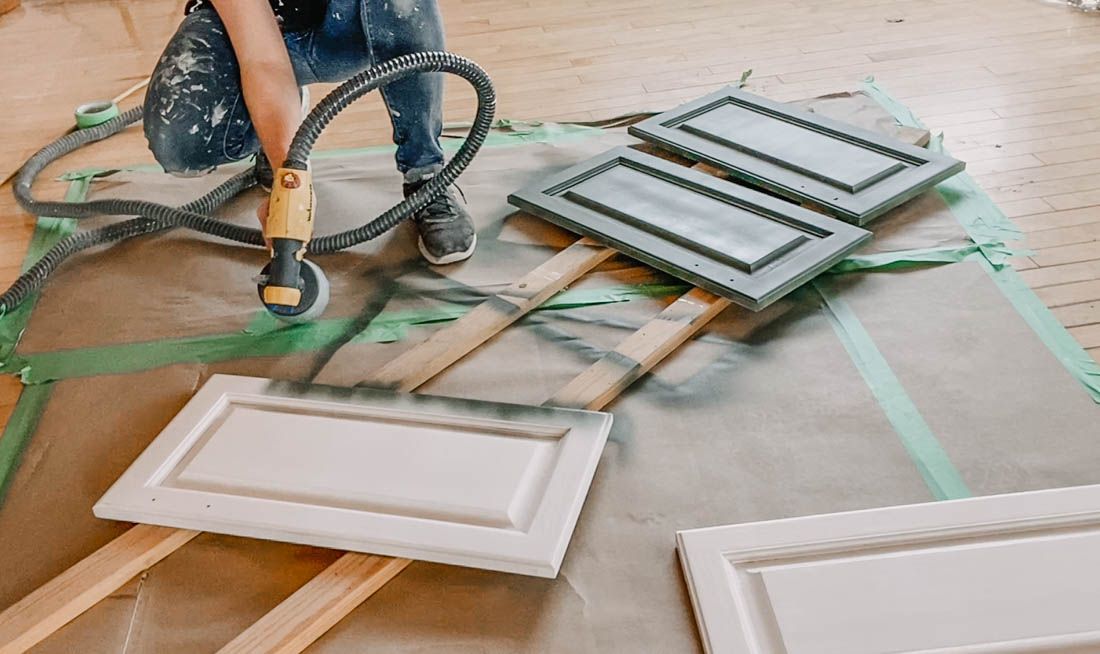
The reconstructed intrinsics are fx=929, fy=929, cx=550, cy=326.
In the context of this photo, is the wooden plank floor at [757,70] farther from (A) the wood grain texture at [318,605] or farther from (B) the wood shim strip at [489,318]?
(A) the wood grain texture at [318,605]

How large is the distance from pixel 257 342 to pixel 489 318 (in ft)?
1.54

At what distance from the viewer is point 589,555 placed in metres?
1.37

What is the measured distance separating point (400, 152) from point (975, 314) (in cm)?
130

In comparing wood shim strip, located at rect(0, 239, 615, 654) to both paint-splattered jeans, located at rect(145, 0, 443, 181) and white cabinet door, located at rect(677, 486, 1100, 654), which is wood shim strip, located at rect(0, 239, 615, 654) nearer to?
white cabinet door, located at rect(677, 486, 1100, 654)

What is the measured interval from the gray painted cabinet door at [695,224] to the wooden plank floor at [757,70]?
454 mm

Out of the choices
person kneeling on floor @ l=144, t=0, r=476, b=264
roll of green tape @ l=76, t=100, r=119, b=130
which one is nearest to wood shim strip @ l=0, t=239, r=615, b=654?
person kneeling on floor @ l=144, t=0, r=476, b=264

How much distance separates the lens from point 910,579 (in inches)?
48.9

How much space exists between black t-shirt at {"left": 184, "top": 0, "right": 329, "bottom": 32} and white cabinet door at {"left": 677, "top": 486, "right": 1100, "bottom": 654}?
1338 millimetres

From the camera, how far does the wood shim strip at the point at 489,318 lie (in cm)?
171

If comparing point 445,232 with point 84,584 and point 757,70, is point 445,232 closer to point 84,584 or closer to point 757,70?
point 84,584

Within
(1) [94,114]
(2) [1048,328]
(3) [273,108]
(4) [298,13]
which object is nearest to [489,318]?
(3) [273,108]

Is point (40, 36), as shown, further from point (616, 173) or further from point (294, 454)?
point (294, 454)

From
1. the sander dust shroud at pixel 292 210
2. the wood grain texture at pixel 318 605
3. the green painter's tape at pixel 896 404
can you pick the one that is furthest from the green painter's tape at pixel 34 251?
the green painter's tape at pixel 896 404

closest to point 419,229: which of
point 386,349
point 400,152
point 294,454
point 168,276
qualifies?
point 400,152
